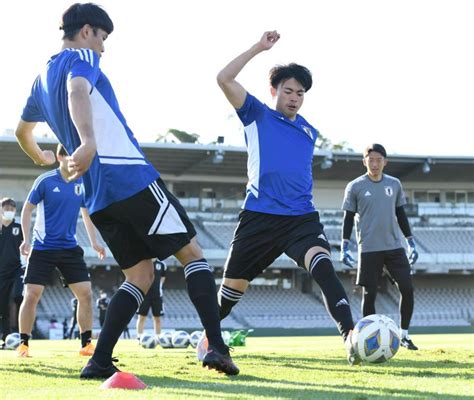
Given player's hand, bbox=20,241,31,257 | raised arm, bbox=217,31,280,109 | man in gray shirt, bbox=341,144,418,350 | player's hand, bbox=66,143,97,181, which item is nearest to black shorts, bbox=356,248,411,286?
man in gray shirt, bbox=341,144,418,350

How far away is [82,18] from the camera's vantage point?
18.0 feet

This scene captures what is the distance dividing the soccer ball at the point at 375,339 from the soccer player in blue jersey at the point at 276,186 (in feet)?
2.38

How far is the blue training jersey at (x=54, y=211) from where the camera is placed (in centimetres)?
956

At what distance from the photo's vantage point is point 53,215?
9.60m

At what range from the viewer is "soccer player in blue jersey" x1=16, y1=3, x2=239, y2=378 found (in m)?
5.42

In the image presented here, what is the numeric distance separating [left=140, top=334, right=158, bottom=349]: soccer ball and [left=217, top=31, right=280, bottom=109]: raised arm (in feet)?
25.1

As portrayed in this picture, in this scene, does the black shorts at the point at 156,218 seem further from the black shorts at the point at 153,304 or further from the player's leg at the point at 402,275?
the black shorts at the point at 153,304

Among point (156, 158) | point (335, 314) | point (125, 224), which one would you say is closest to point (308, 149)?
point (335, 314)

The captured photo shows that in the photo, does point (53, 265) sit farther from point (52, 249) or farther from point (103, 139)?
point (103, 139)

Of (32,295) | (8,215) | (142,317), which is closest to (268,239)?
(32,295)

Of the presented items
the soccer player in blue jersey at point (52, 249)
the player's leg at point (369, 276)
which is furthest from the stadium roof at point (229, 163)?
the player's leg at point (369, 276)

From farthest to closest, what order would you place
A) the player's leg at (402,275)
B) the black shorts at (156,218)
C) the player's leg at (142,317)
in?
the player's leg at (142,317), the player's leg at (402,275), the black shorts at (156,218)

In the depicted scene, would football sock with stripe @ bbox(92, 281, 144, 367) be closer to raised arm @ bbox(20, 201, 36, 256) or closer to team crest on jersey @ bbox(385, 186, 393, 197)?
raised arm @ bbox(20, 201, 36, 256)

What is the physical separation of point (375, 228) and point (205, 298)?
4966 mm
